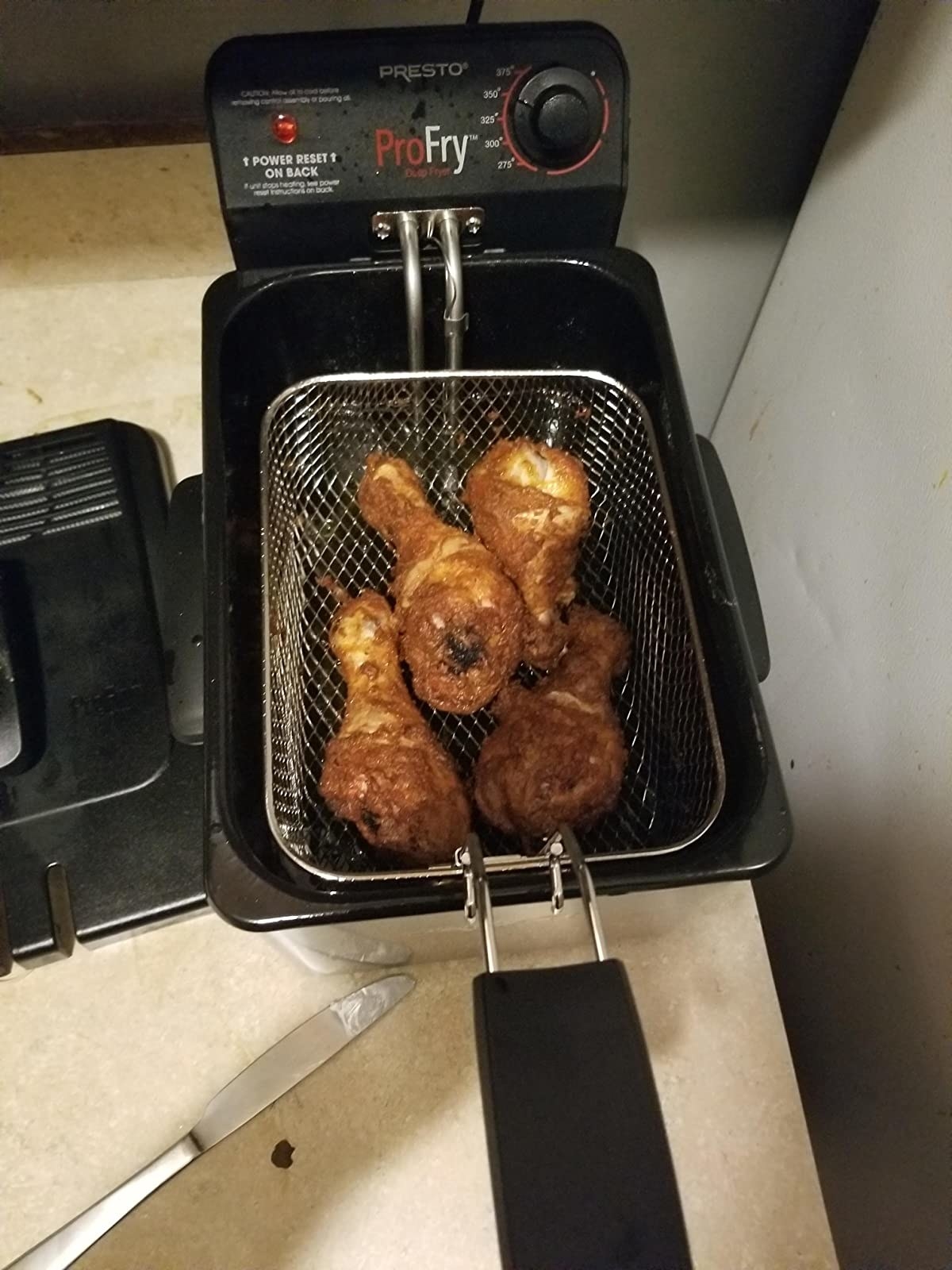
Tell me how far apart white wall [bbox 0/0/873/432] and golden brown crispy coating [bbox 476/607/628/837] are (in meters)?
0.55

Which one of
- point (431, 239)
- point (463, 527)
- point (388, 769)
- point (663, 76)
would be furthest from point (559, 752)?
point (663, 76)

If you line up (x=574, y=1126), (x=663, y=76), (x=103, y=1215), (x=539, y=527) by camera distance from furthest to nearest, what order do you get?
(x=663, y=76), (x=539, y=527), (x=103, y=1215), (x=574, y=1126)

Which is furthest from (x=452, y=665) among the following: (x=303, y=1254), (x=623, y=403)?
(x=303, y=1254)

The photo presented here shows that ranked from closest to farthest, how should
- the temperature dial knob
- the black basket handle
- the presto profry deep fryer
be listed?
1. the black basket handle
2. the presto profry deep fryer
3. the temperature dial knob

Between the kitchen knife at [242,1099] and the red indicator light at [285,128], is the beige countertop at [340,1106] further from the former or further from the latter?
the red indicator light at [285,128]

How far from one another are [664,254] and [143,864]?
0.82 metres

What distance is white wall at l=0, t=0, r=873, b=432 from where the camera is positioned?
0.78m

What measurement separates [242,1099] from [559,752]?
11.9 inches

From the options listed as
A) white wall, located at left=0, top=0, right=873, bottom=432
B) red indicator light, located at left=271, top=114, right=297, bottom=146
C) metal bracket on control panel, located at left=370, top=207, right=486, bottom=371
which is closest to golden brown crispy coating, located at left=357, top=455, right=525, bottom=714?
metal bracket on control panel, located at left=370, top=207, right=486, bottom=371

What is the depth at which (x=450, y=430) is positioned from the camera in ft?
2.38

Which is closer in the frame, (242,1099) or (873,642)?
(242,1099)

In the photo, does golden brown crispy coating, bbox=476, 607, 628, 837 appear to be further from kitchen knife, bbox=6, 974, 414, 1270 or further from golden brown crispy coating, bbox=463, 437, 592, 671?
kitchen knife, bbox=6, 974, 414, 1270

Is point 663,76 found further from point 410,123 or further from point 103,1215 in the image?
point 103,1215

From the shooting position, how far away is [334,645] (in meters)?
0.64
